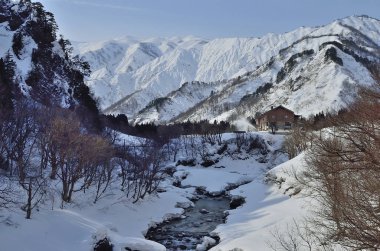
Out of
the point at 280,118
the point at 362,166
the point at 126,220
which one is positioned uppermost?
the point at 280,118

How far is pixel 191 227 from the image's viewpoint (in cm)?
4888

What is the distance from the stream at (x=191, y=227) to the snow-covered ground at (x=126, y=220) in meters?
1.21

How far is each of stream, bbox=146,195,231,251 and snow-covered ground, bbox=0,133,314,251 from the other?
121cm

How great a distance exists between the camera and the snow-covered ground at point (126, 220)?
32.8m

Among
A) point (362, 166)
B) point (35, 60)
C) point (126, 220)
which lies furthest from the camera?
point (35, 60)

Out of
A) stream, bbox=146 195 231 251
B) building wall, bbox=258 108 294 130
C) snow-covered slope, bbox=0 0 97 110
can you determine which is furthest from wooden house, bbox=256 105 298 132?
stream, bbox=146 195 231 251

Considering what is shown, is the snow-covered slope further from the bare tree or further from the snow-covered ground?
the bare tree

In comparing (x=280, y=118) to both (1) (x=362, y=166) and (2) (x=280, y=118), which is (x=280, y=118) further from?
(1) (x=362, y=166)

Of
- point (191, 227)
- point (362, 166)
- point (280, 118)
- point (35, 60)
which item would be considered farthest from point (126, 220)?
point (280, 118)

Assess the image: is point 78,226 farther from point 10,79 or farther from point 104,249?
point 10,79

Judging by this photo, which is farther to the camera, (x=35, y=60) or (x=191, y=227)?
(x=35, y=60)

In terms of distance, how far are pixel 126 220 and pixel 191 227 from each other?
7.38 meters

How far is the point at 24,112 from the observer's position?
52312mm

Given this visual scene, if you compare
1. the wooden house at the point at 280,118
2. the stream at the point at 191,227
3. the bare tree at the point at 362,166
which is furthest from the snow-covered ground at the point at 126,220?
the wooden house at the point at 280,118
